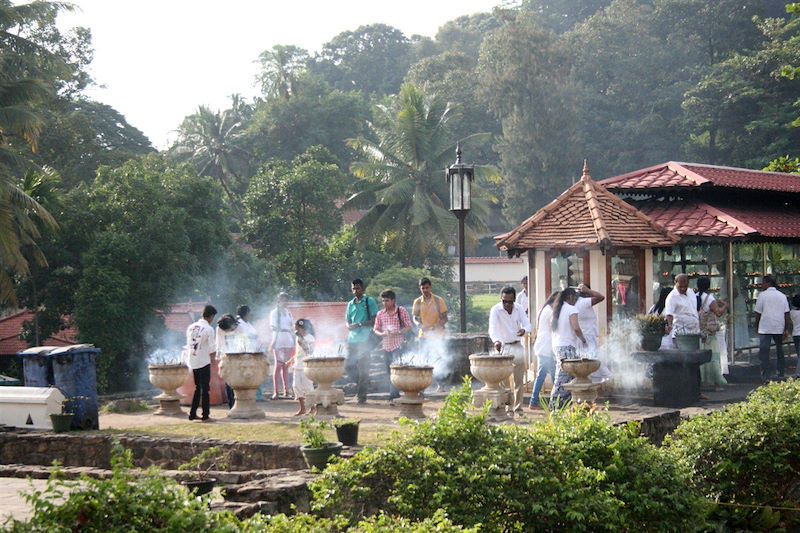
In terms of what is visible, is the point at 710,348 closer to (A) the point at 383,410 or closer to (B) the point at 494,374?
(B) the point at 494,374

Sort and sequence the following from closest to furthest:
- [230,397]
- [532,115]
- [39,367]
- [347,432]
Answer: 1. [347,432]
2. [39,367]
3. [230,397]
4. [532,115]

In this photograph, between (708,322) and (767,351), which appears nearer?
(708,322)

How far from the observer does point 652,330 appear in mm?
15133

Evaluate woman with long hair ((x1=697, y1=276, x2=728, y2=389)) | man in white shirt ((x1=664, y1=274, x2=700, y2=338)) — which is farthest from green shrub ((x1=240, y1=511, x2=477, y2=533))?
woman with long hair ((x1=697, y1=276, x2=728, y2=389))

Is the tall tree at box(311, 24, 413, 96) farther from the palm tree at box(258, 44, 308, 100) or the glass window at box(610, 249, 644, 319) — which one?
the glass window at box(610, 249, 644, 319)

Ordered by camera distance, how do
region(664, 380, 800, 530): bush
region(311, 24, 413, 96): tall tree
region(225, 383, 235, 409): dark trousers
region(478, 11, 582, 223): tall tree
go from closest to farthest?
region(664, 380, 800, 530): bush, region(225, 383, 235, 409): dark trousers, region(478, 11, 582, 223): tall tree, region(311, 24, 413, 96): tall tree

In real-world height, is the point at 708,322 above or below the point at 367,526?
above

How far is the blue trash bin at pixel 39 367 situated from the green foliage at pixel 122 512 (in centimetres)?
882

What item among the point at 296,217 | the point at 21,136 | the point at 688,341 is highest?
the point at 21,136

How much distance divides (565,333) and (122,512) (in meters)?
8.92

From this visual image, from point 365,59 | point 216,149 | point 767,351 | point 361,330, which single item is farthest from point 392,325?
point 365,59

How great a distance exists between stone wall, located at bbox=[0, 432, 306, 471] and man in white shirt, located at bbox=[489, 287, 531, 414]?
392cm

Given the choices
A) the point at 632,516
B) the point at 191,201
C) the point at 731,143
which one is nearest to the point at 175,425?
the point at 632,516

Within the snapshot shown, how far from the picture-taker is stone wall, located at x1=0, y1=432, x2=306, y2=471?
1098 centimetres
